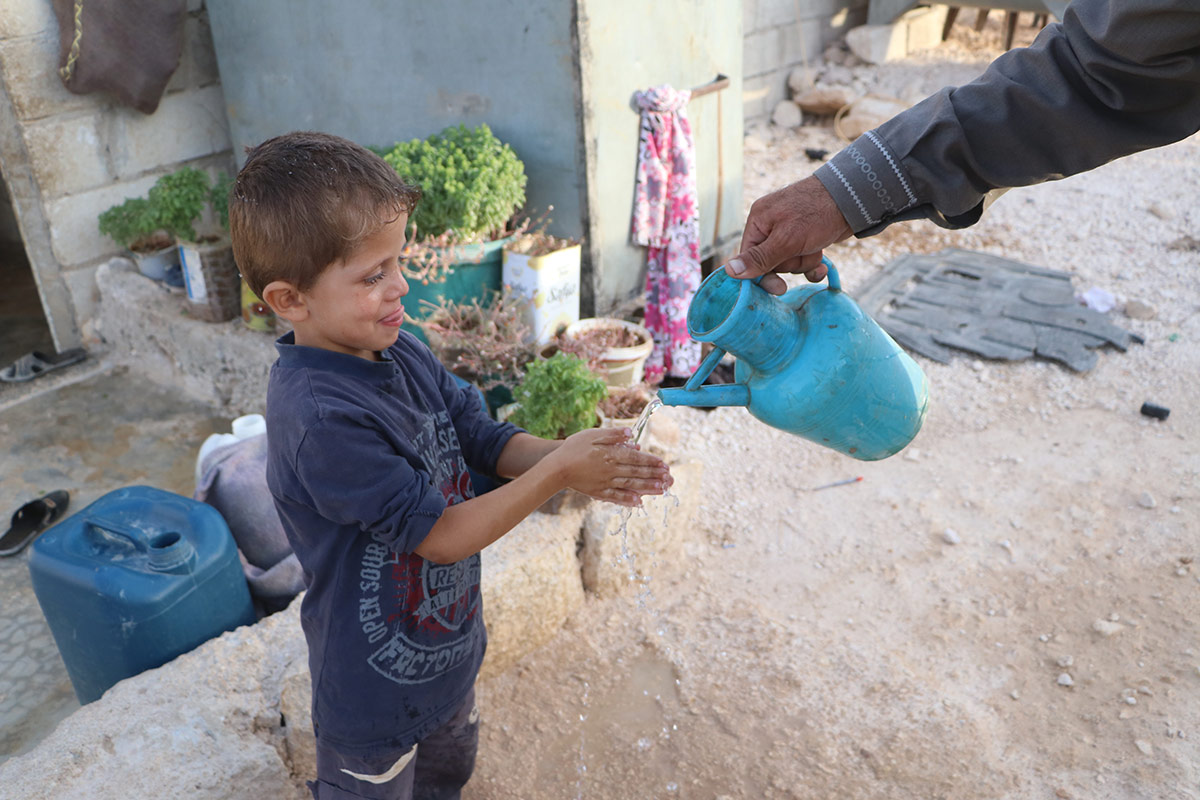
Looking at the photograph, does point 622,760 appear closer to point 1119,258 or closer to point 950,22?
point 1119,258

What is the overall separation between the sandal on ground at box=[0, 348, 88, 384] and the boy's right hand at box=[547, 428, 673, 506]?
4.34 m

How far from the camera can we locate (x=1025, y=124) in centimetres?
170

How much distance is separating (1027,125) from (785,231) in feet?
1.57

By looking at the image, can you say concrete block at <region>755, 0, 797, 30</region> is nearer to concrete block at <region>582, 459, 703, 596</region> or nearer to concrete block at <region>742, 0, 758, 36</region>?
concrete block at <region>742, 0, 758, 36</region>

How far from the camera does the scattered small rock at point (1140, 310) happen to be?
4805mm

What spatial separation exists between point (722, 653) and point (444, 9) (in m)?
2.89

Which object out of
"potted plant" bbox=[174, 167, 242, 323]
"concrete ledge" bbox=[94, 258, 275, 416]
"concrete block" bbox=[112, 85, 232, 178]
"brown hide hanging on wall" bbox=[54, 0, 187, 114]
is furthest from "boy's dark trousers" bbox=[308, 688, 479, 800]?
Answer: "concrete block" bbox=[112, 85, 232, 178]

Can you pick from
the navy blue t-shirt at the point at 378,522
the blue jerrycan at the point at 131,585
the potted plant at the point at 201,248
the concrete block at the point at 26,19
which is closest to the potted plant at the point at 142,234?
the potted plant at the point at 201,248

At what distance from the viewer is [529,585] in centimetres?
265

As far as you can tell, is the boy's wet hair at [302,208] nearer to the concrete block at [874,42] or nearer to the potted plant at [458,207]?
the potted plant at [458,207]

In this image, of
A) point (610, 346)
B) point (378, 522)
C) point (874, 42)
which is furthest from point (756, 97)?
point (378, 522)

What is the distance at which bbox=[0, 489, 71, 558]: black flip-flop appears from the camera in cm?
350

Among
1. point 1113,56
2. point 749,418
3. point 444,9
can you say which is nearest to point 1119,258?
point 749,418

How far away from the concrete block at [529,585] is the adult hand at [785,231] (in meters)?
1.23
